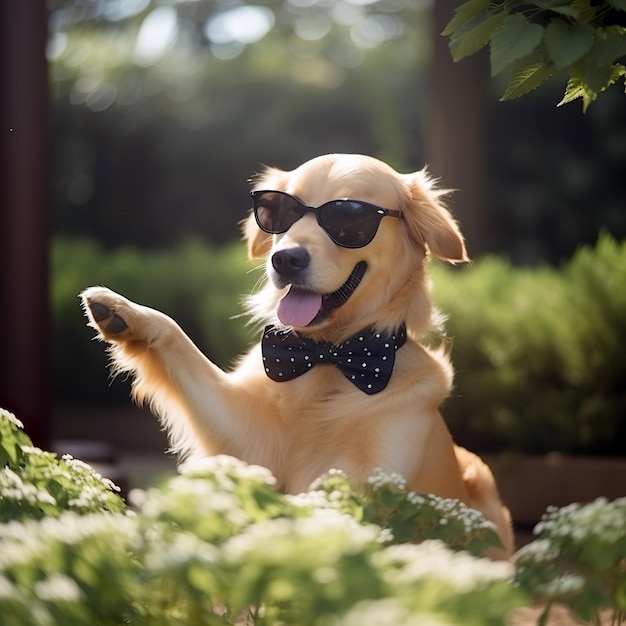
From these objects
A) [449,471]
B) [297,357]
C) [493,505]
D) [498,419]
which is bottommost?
[498,419]

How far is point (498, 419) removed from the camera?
5824 millimetres

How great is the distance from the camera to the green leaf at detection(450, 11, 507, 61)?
7.43ft

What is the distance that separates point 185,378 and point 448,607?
1.71 metres

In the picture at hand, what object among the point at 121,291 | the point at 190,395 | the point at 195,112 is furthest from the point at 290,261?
the point at 195,112

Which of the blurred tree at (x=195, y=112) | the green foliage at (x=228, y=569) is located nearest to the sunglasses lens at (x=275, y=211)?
the green foliage at (x=228, y=569)

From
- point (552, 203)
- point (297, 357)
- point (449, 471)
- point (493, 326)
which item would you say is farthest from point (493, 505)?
point (552, 203)

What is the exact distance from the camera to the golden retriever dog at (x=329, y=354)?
3008 mm

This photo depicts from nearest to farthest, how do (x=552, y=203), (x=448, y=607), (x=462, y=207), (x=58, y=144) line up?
(x=448, y=607)
(x=462, y=207)
(x=552, y=203)
(x=58, y=144)

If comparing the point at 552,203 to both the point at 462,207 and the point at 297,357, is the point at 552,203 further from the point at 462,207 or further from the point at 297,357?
the point at 297,357

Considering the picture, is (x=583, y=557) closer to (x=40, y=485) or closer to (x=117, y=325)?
(x=40, y=485)

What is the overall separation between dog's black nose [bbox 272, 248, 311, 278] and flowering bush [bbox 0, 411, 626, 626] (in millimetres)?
988

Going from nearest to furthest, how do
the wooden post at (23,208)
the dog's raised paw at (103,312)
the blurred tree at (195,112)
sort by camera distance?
the dog's raised paw at (103,312), the wooden post at (23,208), the blurred tree at (195,112)

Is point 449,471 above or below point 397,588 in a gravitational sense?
below

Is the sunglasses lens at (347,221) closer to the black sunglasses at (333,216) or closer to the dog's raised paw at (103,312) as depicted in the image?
the black sunglasses at (333,216)
